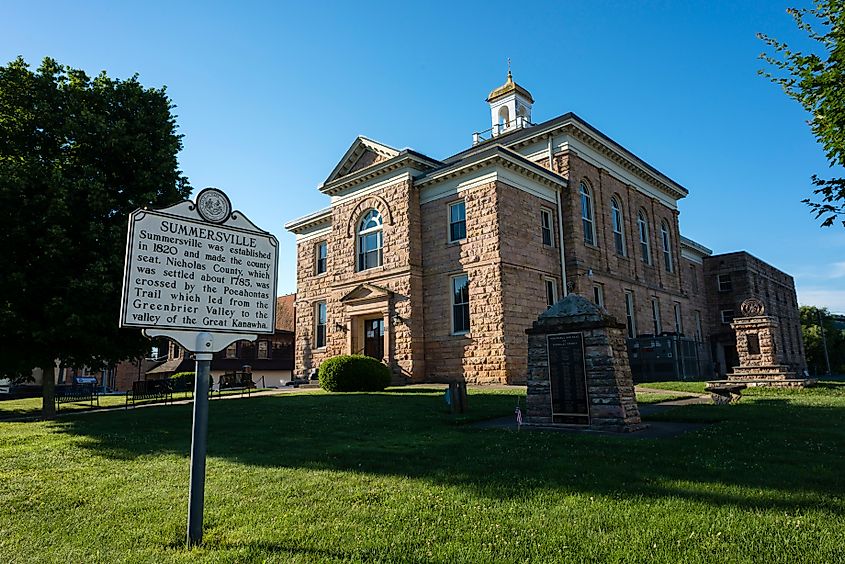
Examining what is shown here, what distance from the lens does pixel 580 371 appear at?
31.1 ft

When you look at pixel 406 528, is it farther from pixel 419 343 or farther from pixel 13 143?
pixel 419 343

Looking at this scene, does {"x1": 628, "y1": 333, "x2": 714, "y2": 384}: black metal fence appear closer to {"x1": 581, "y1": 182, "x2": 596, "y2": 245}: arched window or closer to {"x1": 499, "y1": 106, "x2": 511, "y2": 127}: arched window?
{"x1": 581, "y1": 182, "x2": 596, "y2": 245}: arched window

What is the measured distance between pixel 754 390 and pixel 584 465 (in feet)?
48.5

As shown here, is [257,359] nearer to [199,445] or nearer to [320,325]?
[320,325]

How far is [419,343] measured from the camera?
23.4 metres

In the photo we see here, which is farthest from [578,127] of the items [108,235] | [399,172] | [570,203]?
[108,235]

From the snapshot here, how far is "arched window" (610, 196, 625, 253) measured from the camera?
28.4 m

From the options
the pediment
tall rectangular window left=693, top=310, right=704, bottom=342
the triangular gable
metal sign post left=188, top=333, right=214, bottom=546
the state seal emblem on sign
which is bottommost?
metal sign post left=188, top=333, right=214, bottom=546

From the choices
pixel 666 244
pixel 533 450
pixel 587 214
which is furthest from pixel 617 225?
pixel 533 450

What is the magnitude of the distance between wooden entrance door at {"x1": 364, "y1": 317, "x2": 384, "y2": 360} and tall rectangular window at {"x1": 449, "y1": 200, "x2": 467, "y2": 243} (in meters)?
5.48

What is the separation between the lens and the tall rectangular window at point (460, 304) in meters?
22.7

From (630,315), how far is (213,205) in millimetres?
26901

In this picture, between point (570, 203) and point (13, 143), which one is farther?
point (570, 203)

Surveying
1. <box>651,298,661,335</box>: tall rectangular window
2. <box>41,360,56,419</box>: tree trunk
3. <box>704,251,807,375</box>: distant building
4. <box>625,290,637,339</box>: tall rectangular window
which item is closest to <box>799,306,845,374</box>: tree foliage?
<box>704,251,807,375</box>: distant building
